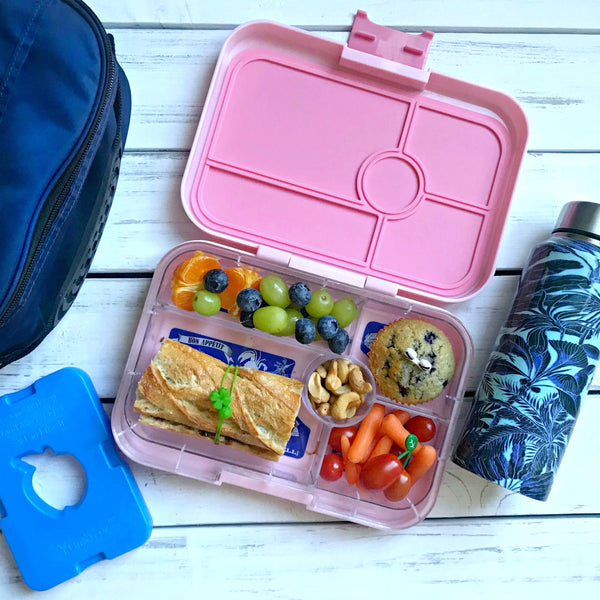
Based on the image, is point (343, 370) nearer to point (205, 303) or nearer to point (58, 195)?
point (205, 303)

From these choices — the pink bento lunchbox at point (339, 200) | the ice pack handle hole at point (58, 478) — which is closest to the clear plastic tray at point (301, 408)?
the pink bento lunchbox at point (339, 200)

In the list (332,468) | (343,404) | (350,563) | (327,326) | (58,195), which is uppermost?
(58,195)

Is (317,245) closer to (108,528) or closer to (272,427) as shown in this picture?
(272,427)

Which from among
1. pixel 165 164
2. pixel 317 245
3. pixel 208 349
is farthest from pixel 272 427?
pixel 165 164

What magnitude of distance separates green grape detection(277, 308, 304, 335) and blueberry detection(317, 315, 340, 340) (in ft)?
0.13

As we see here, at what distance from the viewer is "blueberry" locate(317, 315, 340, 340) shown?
0.86 meters

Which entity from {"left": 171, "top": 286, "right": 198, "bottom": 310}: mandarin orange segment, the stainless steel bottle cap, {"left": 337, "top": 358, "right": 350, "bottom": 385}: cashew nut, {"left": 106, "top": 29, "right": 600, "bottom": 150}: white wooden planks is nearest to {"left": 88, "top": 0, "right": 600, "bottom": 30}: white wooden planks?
{"left": 106, "top": 29, "right": 600, "bottom": 150}: white wooden planks

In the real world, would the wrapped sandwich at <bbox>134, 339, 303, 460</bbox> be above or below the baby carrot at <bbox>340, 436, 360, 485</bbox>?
above

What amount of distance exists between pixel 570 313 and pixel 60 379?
81 cm

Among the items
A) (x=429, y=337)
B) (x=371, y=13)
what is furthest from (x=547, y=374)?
(x=371, y=13)

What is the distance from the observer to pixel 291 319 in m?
0.89

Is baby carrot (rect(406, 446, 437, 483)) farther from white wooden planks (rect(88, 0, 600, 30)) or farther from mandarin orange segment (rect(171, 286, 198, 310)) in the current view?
white wooden planks (rect(88, 0, 600, 30))

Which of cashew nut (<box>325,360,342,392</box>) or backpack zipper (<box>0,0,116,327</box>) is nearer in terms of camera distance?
backpack zipper (<box>0,0,116,327</box>)

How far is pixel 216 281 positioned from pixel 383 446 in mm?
379
